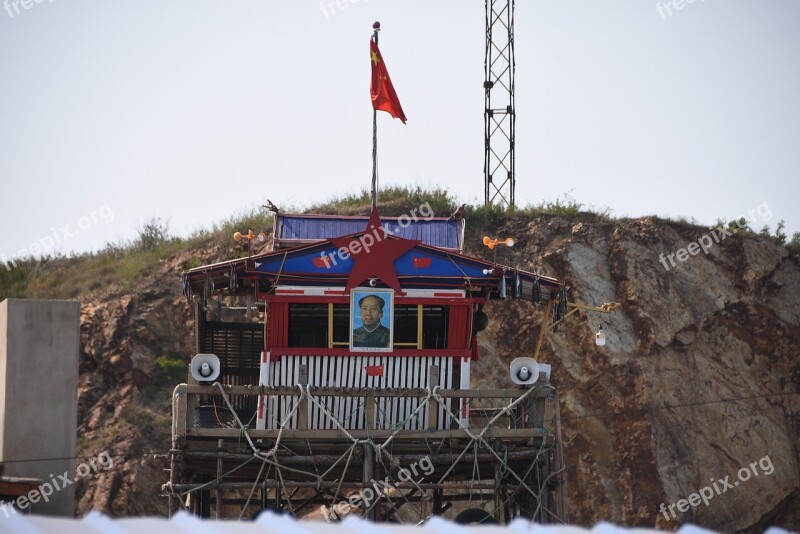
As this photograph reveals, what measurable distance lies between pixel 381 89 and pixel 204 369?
269 inches

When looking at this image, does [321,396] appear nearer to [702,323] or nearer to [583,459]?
[583,459]

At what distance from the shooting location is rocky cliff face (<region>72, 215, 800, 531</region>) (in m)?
36.9

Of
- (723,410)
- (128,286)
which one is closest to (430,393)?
(723,410)

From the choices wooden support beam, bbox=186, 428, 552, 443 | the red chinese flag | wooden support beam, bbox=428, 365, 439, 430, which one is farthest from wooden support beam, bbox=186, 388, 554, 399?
the red chinese flag

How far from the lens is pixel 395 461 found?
23.2m

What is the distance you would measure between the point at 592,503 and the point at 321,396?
15.1 meters

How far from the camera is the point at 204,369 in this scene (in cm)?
2305

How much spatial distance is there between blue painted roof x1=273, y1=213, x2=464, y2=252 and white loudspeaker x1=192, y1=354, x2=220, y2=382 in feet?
14.5

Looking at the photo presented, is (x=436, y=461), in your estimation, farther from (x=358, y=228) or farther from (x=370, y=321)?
(x=358, y=228)

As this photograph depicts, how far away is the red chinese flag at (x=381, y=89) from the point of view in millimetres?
26203

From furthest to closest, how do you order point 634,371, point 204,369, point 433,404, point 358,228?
point 634,371, point 358,228, point 433,404, point 204,369

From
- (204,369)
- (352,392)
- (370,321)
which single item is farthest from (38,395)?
(370,321)

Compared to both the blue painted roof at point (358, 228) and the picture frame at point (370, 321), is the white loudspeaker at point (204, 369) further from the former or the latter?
the blue painted roof at point (358, 228)

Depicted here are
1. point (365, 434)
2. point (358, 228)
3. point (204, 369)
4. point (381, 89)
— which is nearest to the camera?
point (204, 369)
